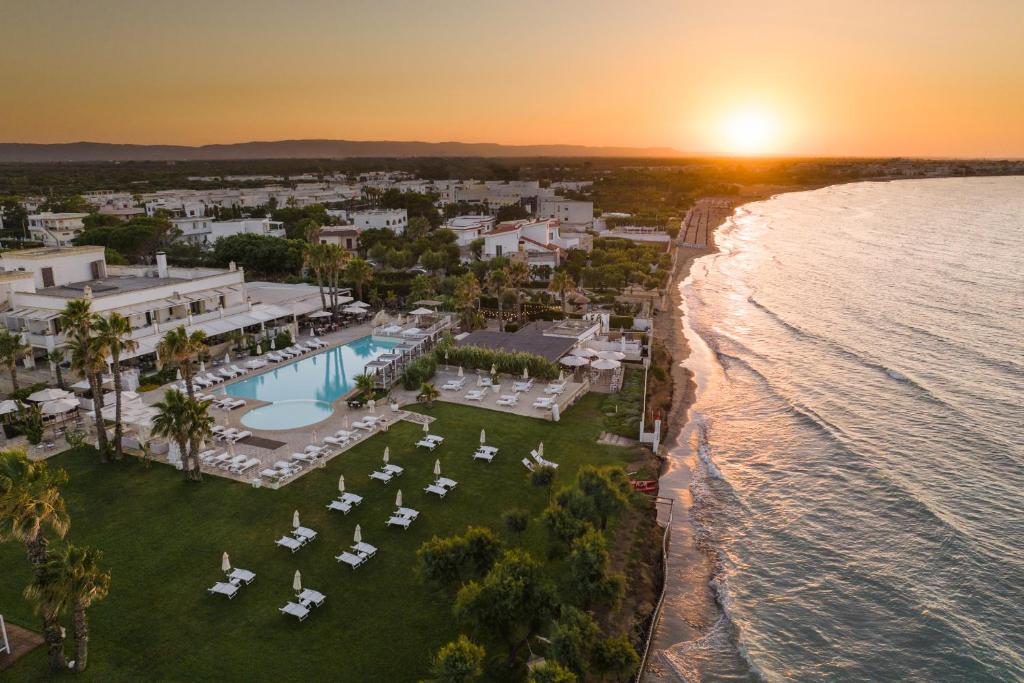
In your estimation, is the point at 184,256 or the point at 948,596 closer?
the point at 948,596

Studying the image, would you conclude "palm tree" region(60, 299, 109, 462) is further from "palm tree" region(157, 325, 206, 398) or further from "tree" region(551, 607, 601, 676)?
"tree" region(551, 607, 601, 676)

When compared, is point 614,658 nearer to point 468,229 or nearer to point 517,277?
point 517,277

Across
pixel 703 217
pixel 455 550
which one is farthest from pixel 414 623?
pixel 703 217

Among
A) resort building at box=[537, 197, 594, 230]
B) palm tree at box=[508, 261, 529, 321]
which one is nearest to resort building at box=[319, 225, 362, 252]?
palm tree at box=[508, 261, 529, 321]

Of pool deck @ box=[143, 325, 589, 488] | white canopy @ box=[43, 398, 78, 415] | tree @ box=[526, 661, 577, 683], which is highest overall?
tree @ box=[526, 661, 577, 683]

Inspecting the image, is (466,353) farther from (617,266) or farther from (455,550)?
(617,266)

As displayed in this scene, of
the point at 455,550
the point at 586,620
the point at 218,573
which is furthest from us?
the point at 218,573
